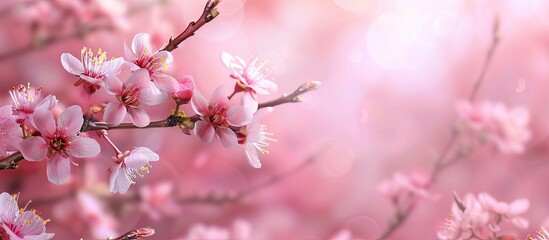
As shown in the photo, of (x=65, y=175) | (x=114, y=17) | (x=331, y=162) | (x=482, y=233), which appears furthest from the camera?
(x=331, y=162)

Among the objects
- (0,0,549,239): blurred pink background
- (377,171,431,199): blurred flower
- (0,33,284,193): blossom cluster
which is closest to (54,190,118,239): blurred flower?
(0,0,549,239): blurred pink background

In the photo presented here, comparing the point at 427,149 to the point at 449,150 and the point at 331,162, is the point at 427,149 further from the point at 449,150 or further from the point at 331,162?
the point at 331,162

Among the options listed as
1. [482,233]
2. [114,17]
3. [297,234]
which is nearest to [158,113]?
[114,17]

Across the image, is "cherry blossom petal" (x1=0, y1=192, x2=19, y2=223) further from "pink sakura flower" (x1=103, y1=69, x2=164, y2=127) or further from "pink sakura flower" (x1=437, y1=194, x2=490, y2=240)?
"pink sakura flower" (x1=437, y1=194, x2=490, y2=240)

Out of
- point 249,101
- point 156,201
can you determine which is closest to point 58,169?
point 249,101

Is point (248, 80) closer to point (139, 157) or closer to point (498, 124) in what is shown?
point (139, 157)

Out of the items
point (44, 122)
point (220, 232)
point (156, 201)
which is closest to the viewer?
point (44, 122)

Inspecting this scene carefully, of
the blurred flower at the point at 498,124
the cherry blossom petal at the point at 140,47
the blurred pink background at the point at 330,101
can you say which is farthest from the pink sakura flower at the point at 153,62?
the blurred flower at the point at 498,124
